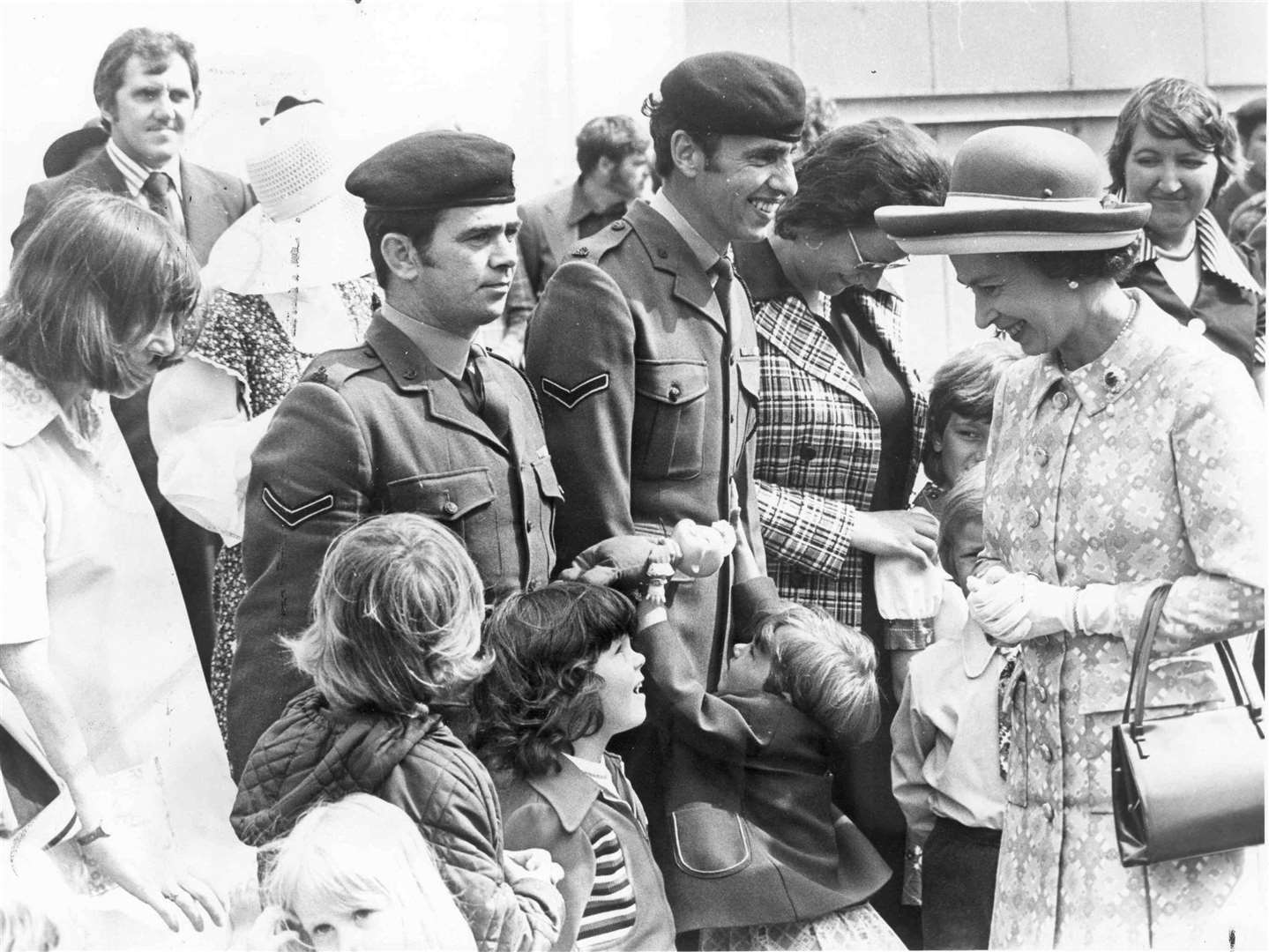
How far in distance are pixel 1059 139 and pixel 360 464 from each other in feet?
5.24

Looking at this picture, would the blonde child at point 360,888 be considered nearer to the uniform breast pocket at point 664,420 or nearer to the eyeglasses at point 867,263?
the uniform breast pocket at point 664,420

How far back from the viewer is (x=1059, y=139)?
11.9ft

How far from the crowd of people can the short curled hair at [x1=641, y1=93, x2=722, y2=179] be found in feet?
0.04

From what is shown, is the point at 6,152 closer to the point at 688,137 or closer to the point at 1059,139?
the point at 688,137

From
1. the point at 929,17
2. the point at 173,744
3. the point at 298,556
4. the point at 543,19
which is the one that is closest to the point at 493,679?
the point at 298,556

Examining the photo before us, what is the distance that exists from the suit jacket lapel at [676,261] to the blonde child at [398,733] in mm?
1091

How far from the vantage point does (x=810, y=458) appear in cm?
452

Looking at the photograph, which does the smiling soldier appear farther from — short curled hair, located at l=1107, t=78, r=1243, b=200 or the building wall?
short curled hair, located at l=1107, t=78, r=1243, b=200

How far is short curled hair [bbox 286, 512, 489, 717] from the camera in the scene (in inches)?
134

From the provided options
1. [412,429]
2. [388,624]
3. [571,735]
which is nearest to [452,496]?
[412,429]

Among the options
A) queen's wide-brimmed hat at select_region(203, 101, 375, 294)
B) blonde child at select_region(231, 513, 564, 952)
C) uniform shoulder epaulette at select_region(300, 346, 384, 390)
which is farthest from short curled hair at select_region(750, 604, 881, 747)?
queen's wide-brimmed hat at select_region(203, 101, 375, 294)

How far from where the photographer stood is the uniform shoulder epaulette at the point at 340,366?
3760 millimetres

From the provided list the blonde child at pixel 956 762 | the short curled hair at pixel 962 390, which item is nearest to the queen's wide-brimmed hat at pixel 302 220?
the short curled hair at pixel 962 390

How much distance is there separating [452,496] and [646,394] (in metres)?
0.62
